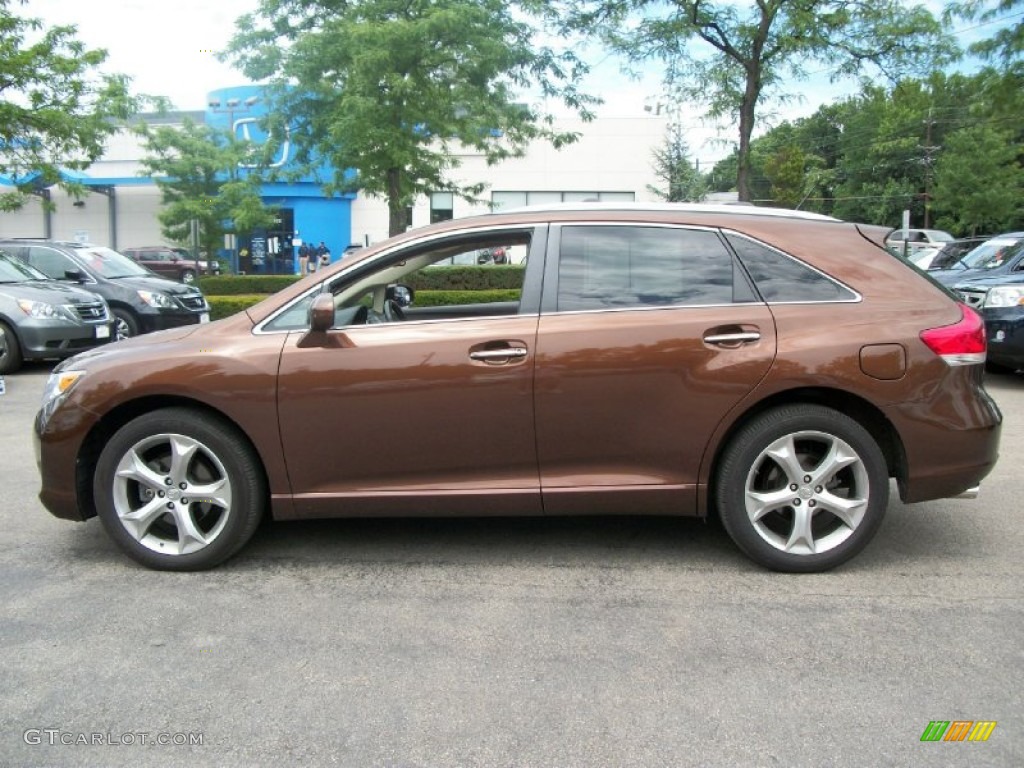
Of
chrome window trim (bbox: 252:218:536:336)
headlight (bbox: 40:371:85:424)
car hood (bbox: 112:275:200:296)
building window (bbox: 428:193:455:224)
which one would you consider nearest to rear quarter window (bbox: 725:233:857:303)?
chrome window trim (bbox: 252:218:536:336)

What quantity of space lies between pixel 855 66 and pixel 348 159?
987 centimetres

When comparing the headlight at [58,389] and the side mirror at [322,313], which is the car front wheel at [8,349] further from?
the side mirror at [322,313]

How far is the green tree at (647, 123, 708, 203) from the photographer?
33281mm

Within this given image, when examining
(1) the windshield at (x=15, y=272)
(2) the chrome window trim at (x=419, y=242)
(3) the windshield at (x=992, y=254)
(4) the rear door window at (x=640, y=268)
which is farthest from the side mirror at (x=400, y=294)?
(3) the windshield at (x=992, y=254)

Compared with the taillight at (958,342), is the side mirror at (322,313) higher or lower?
higher

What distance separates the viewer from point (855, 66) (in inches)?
602

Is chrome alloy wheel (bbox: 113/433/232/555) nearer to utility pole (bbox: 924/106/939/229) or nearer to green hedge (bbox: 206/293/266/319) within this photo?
green hedge (bbox: 206/293/266/319)

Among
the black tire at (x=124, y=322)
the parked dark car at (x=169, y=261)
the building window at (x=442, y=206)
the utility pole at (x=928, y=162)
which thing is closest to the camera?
the black tire at (x=124, y=322)

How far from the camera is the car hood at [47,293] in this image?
34.6ft

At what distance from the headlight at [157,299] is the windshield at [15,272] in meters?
1.33

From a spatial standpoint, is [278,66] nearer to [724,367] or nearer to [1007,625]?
[724,367]

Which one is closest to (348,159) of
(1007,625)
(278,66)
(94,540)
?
(278,66)

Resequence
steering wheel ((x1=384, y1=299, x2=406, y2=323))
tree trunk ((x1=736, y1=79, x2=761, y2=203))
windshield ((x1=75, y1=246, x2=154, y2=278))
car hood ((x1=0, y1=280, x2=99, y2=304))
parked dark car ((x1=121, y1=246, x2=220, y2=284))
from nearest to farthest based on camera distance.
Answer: steering wheel ((x1=384, y1=299, x2=406, y2=323))
car hood ((x1=0, y1=280, x2=99, y2=304))
windshield ((x1=75, y1=246, x2=154, y2=278))
tree trunk ((x1=736, y1=79, x2=761, y2=203))
parked dark car ((x1=121, y1=246, x2=220, y2=284))

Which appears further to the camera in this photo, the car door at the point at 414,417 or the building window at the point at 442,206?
A: the building window at the point at 442,206
